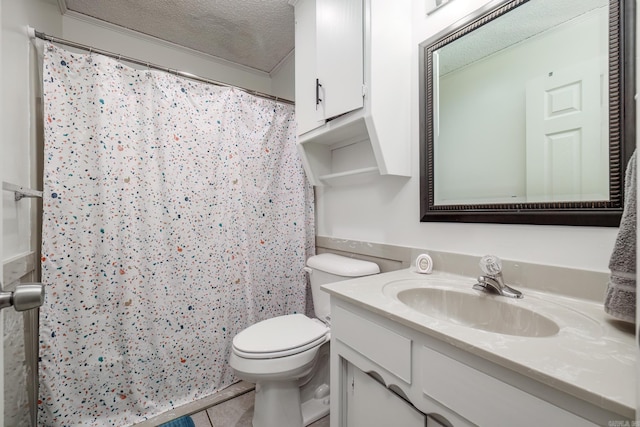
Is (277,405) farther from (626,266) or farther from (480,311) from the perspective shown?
(626,266)

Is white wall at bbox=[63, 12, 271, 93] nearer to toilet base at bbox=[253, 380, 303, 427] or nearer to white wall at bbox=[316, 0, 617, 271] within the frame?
white wall at bbox=[316, 0, 617, 271]

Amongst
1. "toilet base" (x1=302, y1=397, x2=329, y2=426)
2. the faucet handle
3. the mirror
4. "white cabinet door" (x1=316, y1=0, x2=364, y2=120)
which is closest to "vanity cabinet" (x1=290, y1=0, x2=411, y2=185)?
"white cabinet door" (x1=316, y1=0, x2=364, y2=120)

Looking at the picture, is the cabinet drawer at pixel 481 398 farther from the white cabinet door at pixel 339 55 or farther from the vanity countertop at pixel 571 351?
the white cabinet door at pixel 339 55

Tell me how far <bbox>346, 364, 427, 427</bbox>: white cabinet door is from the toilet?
32 cm

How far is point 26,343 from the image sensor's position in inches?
42.3

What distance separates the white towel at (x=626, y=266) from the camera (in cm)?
57

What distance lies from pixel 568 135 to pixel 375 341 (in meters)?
0.89

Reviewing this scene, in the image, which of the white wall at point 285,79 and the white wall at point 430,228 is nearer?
the white wall at point 430,228

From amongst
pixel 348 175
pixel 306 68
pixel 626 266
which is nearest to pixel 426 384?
pixel 626 266

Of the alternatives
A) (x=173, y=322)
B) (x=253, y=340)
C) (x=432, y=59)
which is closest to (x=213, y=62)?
(x=432, y=59)

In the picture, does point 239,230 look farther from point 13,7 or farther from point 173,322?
point 13,7

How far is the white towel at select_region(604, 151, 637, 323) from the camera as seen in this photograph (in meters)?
0.57

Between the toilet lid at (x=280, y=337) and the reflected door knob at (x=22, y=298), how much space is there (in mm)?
822

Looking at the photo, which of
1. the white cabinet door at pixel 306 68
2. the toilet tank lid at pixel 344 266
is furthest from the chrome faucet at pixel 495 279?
the white cabinet door at pixel 306 68
